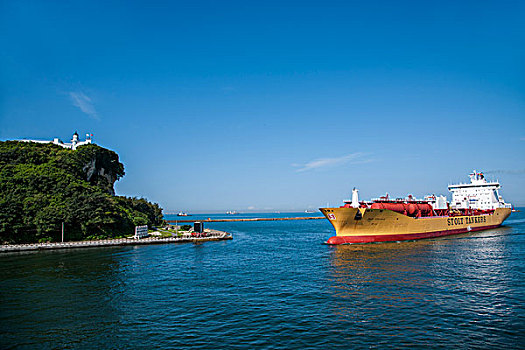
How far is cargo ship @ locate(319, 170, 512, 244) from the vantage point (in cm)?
5666

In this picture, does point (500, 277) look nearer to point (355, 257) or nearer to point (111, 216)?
point (355, 257)

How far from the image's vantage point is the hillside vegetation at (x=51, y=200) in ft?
206

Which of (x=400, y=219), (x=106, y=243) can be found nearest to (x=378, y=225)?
(x=400, y=219)

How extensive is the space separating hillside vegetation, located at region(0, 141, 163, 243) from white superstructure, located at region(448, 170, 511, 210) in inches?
3731

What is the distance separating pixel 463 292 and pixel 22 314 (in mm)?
35084

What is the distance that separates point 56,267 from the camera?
42.5 meters

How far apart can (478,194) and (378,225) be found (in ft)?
197

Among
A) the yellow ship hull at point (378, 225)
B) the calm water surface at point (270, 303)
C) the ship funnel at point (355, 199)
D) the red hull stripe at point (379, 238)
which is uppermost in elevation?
the ship funnel at point (355, 199)

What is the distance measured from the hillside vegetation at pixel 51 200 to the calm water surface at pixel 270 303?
1912 centimetres

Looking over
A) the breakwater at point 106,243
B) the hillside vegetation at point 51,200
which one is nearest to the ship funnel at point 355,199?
the breakwater at point 106,243

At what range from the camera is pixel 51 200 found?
223ft

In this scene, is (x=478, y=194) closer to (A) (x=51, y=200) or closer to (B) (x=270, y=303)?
(B) (x=270, y=303)

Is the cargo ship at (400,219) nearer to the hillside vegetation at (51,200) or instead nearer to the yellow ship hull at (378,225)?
the yellow ship hull at (378,225)

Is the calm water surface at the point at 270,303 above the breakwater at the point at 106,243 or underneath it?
underneath
